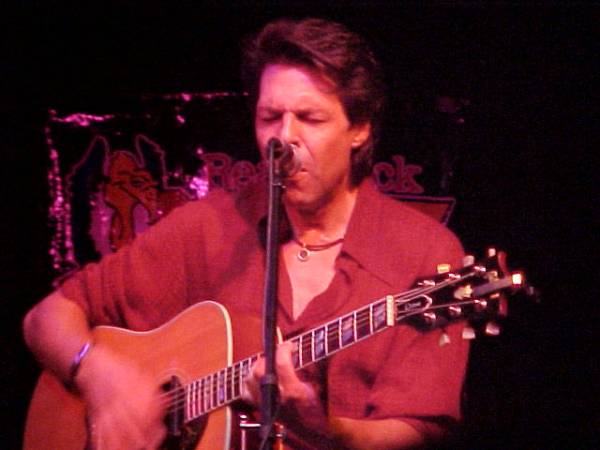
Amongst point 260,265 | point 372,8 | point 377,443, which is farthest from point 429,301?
point 372,8

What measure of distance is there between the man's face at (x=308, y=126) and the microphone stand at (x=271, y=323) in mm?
559

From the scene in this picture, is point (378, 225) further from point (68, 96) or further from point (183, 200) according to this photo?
point (68, 96)

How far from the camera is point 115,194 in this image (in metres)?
3.48

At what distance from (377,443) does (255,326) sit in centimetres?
43

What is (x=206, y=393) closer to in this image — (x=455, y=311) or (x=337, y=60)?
(x=455, y=311)

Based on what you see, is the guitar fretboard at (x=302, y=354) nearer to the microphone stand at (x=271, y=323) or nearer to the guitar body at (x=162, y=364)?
the guitar body at (x=162, y=364)

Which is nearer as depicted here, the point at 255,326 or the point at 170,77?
the point at 255,326

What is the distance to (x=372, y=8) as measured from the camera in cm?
319

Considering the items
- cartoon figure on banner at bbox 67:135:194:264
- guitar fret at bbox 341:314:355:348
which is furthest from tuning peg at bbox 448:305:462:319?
cartoon figure on banner at bbox 67:135:194:264

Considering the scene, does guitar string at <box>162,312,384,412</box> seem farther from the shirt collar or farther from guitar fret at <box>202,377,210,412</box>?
the shirt collar

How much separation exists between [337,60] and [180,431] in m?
1.06

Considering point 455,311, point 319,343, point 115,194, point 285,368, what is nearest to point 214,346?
point 319,343

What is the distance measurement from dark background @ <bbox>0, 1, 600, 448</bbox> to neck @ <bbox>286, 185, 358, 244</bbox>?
1.31ft

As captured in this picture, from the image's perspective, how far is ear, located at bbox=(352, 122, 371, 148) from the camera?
2828 mm
